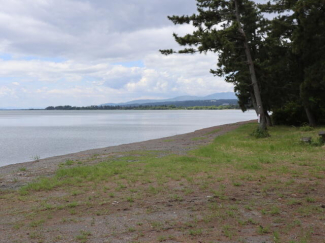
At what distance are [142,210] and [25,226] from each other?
88.0 inches

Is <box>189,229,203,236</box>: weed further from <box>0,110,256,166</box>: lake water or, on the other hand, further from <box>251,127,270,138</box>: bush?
<box>0,110,256,166</box>: lake water

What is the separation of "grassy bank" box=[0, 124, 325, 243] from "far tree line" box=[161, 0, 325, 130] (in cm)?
1068

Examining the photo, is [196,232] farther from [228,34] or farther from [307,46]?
[307,46]

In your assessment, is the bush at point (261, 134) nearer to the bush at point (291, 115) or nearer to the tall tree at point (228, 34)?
the tall tree at point (228, 34)

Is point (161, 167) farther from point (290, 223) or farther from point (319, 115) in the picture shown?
point (319, 115)

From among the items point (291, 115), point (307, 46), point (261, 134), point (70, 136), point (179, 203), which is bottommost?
point (70, 136)

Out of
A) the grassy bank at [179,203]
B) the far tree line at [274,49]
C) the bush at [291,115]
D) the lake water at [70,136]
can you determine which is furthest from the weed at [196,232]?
the bush at [291,115]

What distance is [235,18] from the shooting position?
2338 cm

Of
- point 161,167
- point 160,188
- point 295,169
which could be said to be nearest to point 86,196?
point 160,188

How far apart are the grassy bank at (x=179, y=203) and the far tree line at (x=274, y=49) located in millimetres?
10679

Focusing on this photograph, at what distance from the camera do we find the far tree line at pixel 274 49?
20516 mm

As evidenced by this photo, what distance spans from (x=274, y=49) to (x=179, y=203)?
2362 centimetres

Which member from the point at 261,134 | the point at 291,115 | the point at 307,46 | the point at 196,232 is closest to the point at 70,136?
the point at 291,115

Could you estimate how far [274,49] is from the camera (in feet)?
90.5
